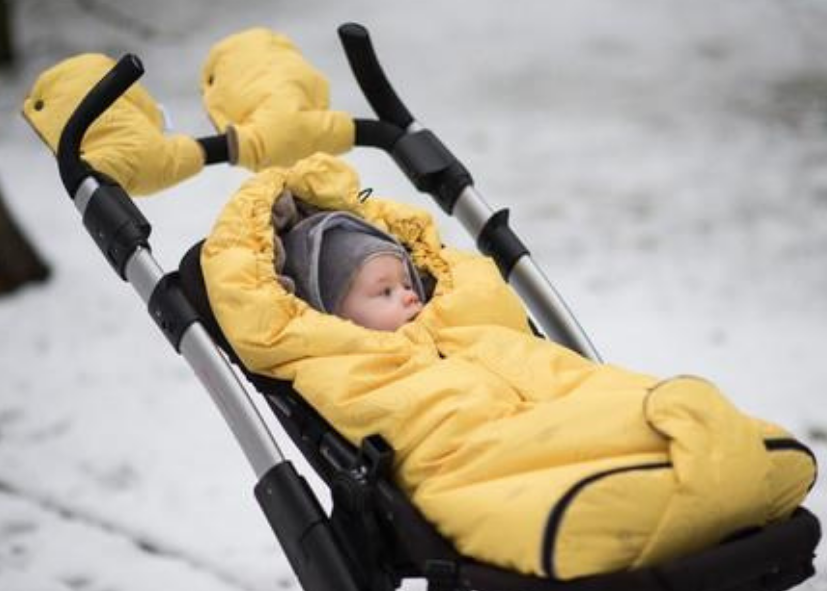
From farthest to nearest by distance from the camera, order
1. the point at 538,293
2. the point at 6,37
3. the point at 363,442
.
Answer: the point at 6,37
the point at 538,293
the point at 363,442

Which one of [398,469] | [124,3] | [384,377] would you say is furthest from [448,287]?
[124,3]

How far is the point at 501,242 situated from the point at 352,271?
37cm

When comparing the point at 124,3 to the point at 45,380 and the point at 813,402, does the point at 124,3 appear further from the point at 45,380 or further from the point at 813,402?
the point at 813,402

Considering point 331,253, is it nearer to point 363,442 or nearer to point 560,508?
point 363,442

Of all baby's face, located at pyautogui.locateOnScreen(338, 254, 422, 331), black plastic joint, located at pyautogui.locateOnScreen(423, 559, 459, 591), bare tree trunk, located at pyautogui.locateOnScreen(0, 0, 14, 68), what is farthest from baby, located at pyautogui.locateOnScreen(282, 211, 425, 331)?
bare tree trunk, located at pyautogui.locateOnScreen(0, 0, 14, 68)

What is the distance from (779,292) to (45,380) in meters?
1.99

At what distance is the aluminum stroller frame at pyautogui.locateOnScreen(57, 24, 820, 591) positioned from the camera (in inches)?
60.5

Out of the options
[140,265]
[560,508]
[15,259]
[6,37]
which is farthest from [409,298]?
[6,37]

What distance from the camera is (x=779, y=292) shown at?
3.57 metres

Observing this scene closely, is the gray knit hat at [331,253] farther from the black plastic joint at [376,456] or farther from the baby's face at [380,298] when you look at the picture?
the black plastic joint at [376,456]

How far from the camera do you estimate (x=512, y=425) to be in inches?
64.1

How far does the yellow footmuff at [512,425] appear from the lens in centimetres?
150

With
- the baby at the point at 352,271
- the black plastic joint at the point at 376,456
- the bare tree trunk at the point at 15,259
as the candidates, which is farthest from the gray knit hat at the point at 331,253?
the bare tree trunk at the point at 15,259

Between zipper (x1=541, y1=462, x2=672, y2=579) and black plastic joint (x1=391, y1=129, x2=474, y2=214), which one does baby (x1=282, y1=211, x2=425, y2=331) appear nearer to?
black plastic joint (x1=391, y1=129, x2=474, y2=214)
